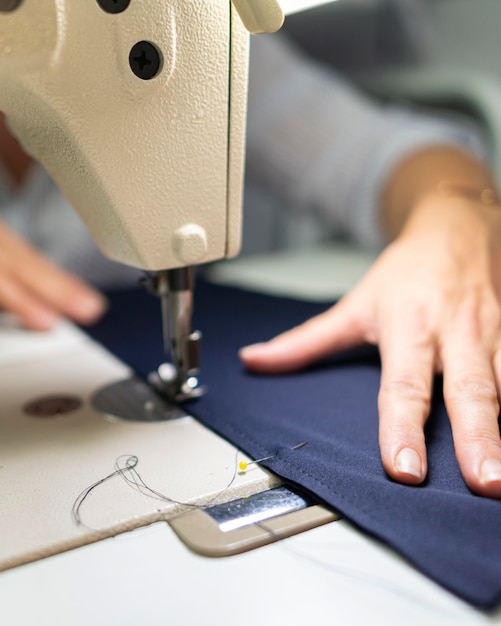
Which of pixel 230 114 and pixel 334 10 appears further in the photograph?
pixel 334 10

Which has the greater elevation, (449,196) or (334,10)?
(334,10)

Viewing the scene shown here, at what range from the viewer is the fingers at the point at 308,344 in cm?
66

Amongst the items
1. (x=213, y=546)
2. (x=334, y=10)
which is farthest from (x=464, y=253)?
(x=334, y=10)

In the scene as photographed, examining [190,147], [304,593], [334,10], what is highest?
[334,10]

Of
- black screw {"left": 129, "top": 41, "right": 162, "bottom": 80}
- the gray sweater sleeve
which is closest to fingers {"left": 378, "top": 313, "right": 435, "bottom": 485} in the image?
black screw {"left": 129, "top": 41, "right": 162, "bottom": 80}

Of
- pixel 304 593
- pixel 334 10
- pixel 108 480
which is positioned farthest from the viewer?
pixel 334 10

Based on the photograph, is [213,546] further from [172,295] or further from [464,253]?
[464,253]

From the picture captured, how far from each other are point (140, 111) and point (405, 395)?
31 centimetres

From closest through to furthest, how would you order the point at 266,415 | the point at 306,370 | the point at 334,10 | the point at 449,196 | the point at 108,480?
the point at 108,480
the point at 266,415
the point at 306,370
the point at 449,196
the point at 334,10

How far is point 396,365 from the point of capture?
57 centimetres

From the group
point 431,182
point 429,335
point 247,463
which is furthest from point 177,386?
point 431,182

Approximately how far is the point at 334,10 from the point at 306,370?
943 millimetres

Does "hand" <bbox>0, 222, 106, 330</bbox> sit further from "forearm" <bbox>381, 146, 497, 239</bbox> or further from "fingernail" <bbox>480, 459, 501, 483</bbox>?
"fingernail" <bbox>480, 459, 501, 483</bbox>

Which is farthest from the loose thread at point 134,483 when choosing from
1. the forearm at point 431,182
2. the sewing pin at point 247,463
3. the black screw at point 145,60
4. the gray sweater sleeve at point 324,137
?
the gray sweater sleeve at point 324,137
